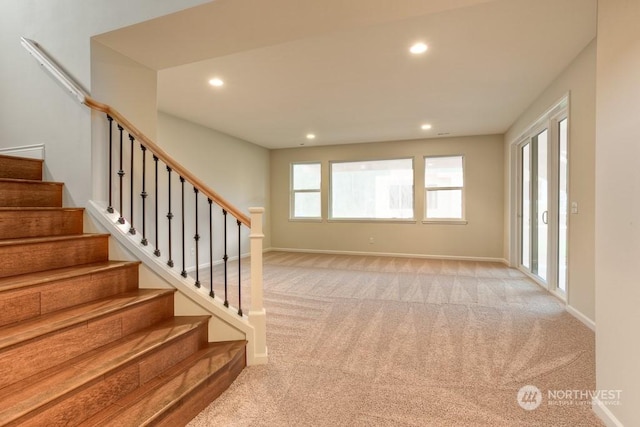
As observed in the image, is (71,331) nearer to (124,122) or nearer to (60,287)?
(60,287)

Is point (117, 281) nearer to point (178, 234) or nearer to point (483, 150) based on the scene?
point (178, 234)

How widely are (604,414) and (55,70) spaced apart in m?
4.13

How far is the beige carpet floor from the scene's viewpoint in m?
1.66

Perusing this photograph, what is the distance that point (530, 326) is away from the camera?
2830 mm

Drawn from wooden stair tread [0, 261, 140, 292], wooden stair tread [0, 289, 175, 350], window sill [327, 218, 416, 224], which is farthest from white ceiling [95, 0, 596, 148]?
window sill [327, 218, 416, 224]

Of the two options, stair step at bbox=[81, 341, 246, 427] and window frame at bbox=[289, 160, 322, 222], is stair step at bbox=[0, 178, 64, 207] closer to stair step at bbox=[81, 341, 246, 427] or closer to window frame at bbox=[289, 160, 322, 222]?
stair step at bbox=[81, 341, 246, 427]

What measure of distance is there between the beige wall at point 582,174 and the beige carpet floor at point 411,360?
13.1 inches

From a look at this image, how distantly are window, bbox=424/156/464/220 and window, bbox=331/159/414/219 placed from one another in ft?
1.24

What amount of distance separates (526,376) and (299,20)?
2.81m

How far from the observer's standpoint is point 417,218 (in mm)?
6539

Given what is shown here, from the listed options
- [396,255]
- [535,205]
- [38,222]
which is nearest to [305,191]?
[396,255]

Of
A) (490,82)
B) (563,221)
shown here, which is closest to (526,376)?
(563,221)

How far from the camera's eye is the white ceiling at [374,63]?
214cm

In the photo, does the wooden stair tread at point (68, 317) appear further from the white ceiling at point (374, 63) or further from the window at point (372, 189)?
the window at point (372, 189)
